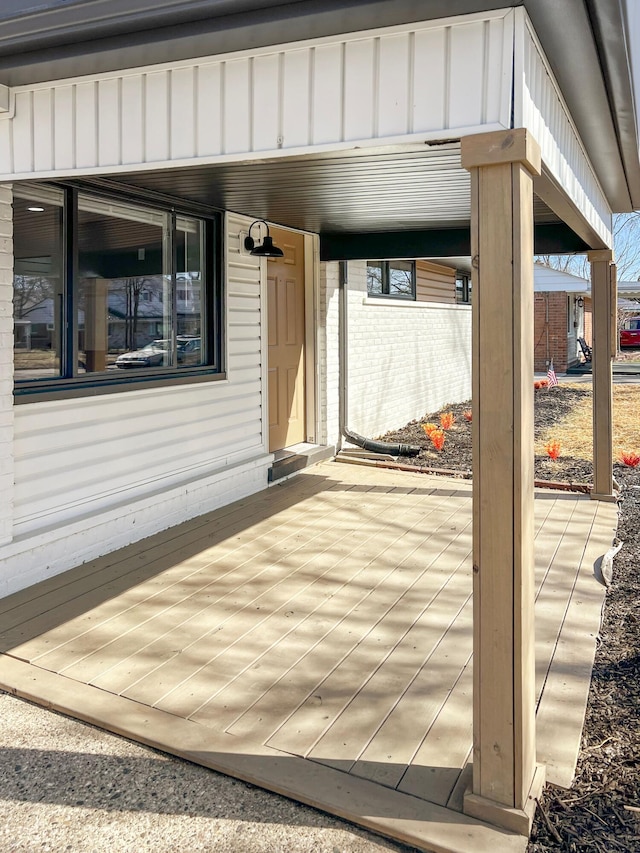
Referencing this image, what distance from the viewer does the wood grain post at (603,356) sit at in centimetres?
626

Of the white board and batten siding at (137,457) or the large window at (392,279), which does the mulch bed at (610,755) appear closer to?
the white board and batten siding at (137,457)

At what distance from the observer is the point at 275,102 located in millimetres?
2777

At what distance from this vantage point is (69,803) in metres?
2.40

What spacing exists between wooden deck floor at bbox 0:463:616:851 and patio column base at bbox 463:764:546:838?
0.03 meters

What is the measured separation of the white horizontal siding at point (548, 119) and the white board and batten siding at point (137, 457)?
3.01 metres

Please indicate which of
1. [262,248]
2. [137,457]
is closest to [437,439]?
[262,248]

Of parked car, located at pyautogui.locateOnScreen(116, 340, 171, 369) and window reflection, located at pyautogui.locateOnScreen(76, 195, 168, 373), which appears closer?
window reflection, located at pyautogui.locateOnScreen(76, 195, 168, 373)

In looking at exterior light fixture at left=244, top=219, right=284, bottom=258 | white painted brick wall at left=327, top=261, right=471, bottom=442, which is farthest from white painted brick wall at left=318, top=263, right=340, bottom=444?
exterior light fixture at left=244, top=219, right=284, bottom=258

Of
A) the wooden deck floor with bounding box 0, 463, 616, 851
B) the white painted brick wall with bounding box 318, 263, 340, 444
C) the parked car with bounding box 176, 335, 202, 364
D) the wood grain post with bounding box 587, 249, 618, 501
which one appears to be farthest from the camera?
the white painted brick wall with bounding box 318, 263, 340, 444

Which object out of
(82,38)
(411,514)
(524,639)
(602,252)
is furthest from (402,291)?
(524,639)

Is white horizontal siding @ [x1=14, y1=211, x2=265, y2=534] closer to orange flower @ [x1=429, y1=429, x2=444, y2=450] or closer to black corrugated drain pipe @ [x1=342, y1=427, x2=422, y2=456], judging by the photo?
black corrugated drain pipe @ [x1=342, y1=427, x2=422, y2=456]

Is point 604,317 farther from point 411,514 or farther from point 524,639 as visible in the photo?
point 524,639

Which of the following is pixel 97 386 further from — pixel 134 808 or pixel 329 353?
pixel 329 353

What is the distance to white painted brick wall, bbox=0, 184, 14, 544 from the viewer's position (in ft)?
13.3
